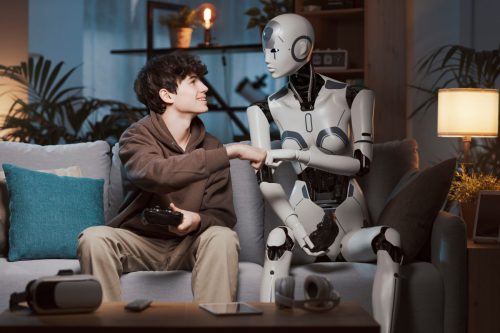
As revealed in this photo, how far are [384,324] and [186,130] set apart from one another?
3.22 feet

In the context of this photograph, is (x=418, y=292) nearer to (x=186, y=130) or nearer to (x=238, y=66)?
(x=186, y=130)

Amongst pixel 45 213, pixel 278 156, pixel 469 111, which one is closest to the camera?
pixel 278 156

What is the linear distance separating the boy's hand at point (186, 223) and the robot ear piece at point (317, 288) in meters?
0.75

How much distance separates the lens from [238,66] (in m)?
7.13

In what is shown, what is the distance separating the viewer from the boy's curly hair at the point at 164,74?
317 centimetres

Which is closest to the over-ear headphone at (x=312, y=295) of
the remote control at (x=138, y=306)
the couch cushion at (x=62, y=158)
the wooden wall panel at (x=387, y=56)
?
the remote control at (x=138, y=306)

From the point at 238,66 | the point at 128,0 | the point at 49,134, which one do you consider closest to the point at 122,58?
the point at 128,0

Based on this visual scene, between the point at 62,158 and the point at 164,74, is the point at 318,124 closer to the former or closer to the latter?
the point at 164,74

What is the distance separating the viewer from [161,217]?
2.74 metres

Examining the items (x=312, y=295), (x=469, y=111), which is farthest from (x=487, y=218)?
(x=312, y=295)

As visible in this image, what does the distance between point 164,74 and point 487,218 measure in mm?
1347

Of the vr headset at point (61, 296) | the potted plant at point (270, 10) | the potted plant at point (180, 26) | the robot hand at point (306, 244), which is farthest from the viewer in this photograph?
the potted plant at point (180, 26)

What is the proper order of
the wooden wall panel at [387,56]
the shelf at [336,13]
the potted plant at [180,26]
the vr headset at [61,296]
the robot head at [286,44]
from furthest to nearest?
the potted plant at [180,26], the shelf at [336,13], the wooden wall panel at [387,56], the robot head at [286,44], the vr headset at [61,296]

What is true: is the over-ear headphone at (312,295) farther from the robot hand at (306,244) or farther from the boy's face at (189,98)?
the boy's face at (189,98)
